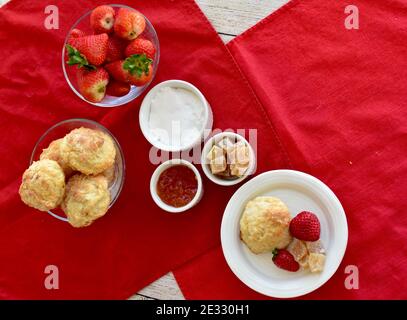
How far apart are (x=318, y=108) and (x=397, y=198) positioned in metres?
0.40

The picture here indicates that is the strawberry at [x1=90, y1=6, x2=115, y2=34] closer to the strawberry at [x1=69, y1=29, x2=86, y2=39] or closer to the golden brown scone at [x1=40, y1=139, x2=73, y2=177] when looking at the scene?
the strawberry at [x1=69, y1=29, x2=86, y2=39]

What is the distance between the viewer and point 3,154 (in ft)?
5.88

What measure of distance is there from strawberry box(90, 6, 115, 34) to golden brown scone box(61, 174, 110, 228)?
18.9 inches

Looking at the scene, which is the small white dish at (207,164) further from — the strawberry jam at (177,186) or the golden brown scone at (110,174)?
the golden brown scone at (110,174)

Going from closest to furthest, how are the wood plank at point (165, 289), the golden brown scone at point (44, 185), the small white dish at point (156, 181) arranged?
the golden brown scone at point (44, 185) < the small white dish at point (156, 181) < the wood plank at point (165, 289)

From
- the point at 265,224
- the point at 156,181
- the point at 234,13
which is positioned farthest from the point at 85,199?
the point at 234,13

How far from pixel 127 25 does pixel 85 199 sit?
57 cm

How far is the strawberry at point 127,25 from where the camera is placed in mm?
1562

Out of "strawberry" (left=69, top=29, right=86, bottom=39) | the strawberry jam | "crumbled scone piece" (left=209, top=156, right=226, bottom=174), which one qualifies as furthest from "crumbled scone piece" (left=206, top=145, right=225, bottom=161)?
"strawberry" (left=69, top=29, right=86, bottom=39)

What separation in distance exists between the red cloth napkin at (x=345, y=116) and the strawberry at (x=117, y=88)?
43 centimetres

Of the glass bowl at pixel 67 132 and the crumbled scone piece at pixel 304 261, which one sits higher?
the glass bowl at pixel 67 132

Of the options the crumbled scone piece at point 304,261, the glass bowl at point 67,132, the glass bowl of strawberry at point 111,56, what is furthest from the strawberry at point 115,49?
the crumbled scone piece at point 304,261

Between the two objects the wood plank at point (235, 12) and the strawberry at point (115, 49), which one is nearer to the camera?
the strawberry at point (115, 49)

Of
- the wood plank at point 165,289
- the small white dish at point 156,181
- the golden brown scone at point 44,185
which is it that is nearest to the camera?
the golden brown scone at point 44,185
